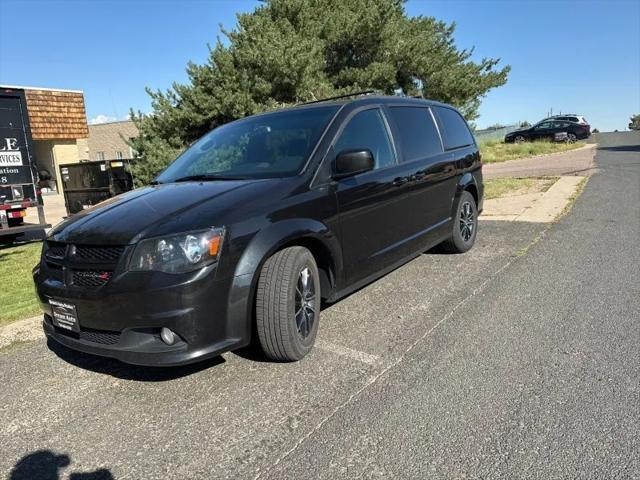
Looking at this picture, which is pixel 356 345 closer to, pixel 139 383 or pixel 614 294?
pixel 139 383

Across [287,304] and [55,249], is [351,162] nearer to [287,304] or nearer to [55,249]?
[287,304]

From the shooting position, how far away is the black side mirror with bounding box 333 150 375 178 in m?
3.88

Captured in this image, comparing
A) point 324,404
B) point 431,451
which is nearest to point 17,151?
point 324,404

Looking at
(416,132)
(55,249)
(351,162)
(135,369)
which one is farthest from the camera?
(416,132)

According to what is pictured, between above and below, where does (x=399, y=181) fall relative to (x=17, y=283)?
above

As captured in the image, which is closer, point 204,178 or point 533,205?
point 204,178

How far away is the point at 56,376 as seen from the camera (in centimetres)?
374

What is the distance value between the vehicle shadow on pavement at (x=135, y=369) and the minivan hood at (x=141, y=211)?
99 cm

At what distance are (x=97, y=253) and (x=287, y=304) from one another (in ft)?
3.97

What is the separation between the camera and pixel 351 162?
388cm

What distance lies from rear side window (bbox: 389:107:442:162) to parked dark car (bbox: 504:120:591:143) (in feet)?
101

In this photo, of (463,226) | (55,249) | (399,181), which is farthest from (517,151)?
(55,249)

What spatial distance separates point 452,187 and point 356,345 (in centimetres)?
280

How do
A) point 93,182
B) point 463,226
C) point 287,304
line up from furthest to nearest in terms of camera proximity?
point 93,182
point 463,226
point 287,304
